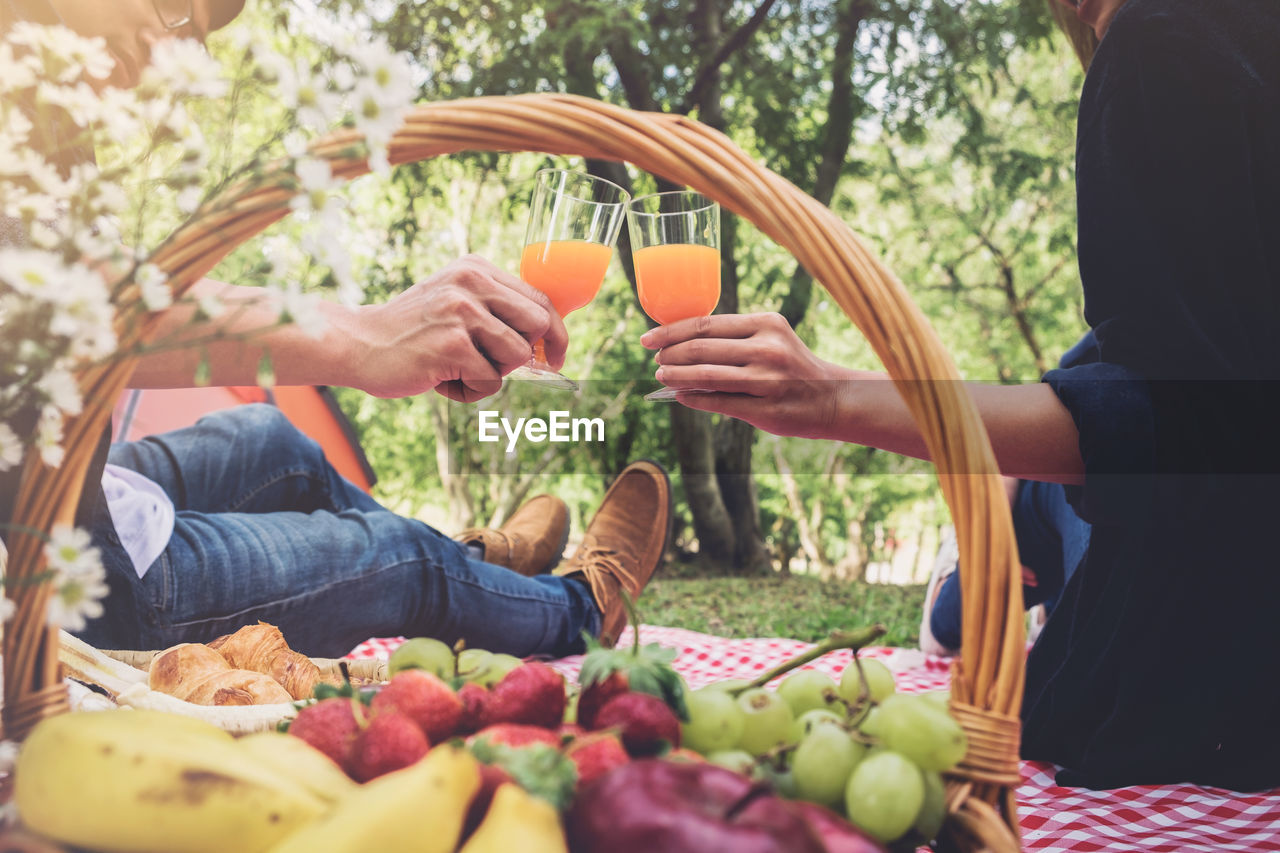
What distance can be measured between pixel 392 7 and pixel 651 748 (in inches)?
192

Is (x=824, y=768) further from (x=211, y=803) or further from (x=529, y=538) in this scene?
(x=529, y=538)

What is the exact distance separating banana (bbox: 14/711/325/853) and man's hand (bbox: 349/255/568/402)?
547 mm

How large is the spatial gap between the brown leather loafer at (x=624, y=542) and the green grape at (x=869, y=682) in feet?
4.55

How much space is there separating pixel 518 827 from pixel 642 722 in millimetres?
140

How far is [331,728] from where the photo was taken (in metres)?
0.59

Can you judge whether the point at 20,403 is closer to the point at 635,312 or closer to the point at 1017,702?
the point at 1017,702

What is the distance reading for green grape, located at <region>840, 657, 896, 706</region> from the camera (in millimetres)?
667

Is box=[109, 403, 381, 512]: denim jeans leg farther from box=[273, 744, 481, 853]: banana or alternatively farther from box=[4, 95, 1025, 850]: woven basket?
box=[273, 744, 481, 853]: banana

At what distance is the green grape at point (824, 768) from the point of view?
0.54 metres

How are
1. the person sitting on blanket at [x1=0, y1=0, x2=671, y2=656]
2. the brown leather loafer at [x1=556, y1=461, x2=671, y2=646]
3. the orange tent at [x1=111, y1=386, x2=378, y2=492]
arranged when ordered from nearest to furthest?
the person sitting on blanket at [x1=0, y1=0, x2=671, y2=656] → the brown leather loafer at [x1=556, y1=461, x2=671, y2=646] → the orange tent at [x1=111, y1=386, x2=378, y2=492]

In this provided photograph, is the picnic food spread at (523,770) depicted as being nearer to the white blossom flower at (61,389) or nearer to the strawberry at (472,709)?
the strawberry at (472,709)

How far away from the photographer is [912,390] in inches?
24.9

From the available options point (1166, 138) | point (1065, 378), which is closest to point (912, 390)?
point (1065, 378)

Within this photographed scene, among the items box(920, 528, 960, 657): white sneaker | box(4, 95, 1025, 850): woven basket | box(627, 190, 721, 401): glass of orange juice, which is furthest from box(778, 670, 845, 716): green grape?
box(920, 528, 960, 657): white sneaker
